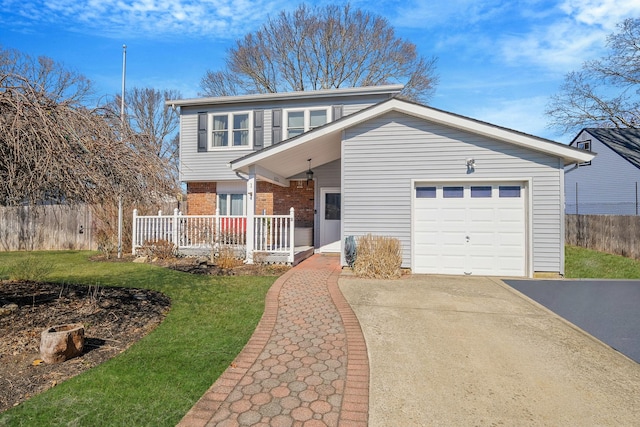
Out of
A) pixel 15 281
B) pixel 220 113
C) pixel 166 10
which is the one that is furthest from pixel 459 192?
pixel 15 281

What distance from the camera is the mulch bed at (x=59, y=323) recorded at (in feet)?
10.1

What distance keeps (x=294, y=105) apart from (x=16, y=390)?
37.0 ft

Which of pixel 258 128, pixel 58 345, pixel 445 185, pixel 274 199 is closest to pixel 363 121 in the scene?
pixel 445 185

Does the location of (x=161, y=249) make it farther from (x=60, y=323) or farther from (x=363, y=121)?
(x=363, y=121)

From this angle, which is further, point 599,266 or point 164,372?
point 599,266

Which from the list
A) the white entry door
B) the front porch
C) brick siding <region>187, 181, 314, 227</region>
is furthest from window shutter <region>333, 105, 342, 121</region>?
the front porch

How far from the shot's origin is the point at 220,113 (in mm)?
12961

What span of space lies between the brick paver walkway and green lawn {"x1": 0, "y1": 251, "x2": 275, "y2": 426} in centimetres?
20

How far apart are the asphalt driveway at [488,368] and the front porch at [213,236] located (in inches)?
173

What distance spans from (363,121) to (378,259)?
3.70m

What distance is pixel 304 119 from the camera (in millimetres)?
12391

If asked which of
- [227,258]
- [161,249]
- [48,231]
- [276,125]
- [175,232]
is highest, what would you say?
[276,125]

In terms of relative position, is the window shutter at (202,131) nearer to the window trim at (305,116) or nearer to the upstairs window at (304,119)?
the window trim at (305,116)

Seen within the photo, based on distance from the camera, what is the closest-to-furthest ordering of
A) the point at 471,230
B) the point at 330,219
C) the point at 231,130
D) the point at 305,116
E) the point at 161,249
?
1. the point at 471,230
2. the point at 161,249
3. the point at 330,219
4. the point at 305,116
5. the point at 231,130
